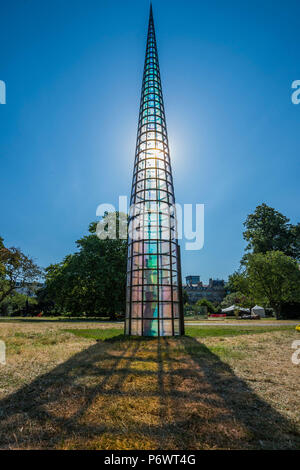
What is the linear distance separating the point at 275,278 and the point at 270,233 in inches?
648

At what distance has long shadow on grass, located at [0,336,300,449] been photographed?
2713 mm

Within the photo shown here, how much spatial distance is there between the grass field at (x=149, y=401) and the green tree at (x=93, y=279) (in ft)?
63.3

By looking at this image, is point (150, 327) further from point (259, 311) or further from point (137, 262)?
point (259, 311)

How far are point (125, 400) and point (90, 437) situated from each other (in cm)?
118

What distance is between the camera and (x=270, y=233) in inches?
1679

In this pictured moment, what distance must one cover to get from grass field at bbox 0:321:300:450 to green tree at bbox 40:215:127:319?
19296mm

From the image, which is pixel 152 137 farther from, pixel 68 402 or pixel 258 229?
pixel 258 229

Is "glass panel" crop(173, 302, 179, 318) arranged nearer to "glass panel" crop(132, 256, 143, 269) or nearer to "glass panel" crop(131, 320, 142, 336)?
"glass panel" crop(131, 320, 142, 336)

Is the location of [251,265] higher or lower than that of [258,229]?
lower

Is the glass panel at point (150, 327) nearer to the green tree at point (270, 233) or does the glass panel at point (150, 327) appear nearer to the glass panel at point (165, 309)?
the glass panel at point (165, 309)

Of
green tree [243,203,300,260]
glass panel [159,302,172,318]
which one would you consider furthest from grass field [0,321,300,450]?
green tree [243,203,300,260]

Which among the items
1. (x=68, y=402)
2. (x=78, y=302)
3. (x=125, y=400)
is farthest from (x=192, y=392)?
(x=78, y=302)

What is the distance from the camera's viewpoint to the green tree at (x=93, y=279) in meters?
26.5
